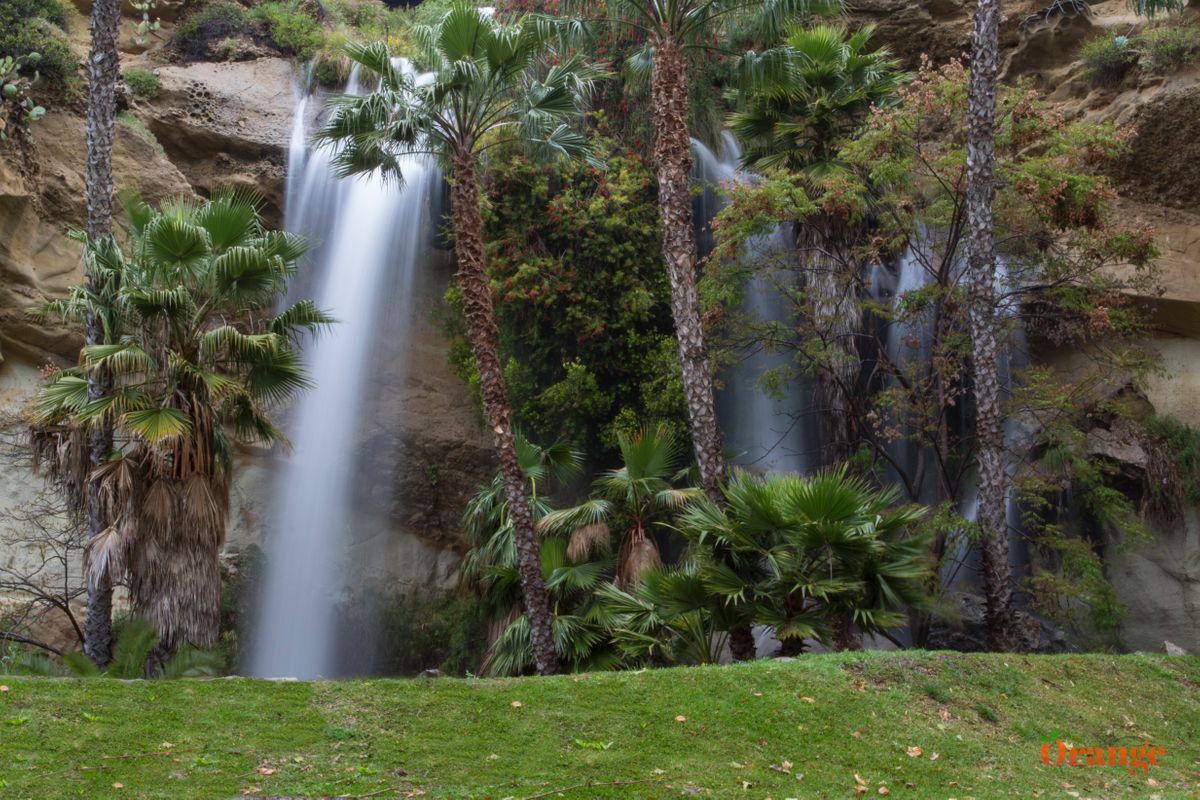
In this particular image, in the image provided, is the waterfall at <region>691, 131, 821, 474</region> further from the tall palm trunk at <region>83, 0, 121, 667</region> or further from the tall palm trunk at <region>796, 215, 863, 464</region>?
the tall palm trunk at <region>83, 0, 121, 667</region>

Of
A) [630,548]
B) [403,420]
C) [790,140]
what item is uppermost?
[790,140]

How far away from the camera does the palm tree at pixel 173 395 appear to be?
11758mm

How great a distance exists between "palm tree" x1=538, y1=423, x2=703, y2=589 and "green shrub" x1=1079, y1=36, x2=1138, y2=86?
1153 cm

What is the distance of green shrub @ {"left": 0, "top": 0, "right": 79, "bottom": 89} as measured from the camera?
1808 centimetres

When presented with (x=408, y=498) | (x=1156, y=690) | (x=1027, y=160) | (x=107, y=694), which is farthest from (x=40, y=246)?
(x=1156, y=690)

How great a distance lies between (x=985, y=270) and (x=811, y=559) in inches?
208

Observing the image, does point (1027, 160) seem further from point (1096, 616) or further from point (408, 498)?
point (408, 498)

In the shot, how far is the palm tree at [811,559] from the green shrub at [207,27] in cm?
1792

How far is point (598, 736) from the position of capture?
870 cm

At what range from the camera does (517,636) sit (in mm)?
14266

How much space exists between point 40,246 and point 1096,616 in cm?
1896

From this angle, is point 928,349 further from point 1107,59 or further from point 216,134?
point 216,134

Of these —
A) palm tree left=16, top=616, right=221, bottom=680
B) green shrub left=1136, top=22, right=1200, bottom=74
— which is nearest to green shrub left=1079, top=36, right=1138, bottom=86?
green shrub left=1136, top=22, right=1200, bottom=74

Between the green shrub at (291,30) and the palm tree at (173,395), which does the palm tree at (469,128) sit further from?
the green shrub at (291,30)
